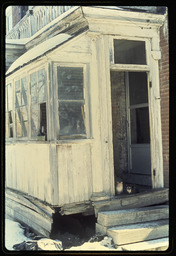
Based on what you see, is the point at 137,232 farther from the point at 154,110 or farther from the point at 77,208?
the point at 154,110

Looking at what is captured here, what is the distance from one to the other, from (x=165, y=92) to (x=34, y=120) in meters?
2.87

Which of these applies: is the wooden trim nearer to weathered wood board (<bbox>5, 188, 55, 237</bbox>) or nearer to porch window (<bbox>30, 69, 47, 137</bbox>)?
porch window (<bbox>30, 69, 47, 137</bbox>)

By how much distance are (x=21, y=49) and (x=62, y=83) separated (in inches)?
186

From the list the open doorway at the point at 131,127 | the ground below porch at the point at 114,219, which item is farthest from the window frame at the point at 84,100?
the open doorway at the point at 131,127

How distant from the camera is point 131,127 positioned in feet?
30.3

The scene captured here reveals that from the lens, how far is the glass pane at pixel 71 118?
21.3 feet

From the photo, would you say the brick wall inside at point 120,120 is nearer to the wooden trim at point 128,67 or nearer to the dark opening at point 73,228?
the wooden trim at point 128,67

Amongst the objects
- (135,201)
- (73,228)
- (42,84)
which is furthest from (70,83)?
(73,228)

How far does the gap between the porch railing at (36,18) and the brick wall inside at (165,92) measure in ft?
7.86

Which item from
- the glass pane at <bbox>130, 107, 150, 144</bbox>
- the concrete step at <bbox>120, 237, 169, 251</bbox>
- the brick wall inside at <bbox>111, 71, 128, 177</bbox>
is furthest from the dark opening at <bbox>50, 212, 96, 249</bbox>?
the glass pane at <bbox>130, 107, 150, 144</bbox>

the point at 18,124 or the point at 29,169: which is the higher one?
the point at 18,124

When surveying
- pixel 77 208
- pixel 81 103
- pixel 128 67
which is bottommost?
pixel 77 208

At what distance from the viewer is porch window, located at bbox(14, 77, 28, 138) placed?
7.82m

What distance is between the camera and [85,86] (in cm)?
667
